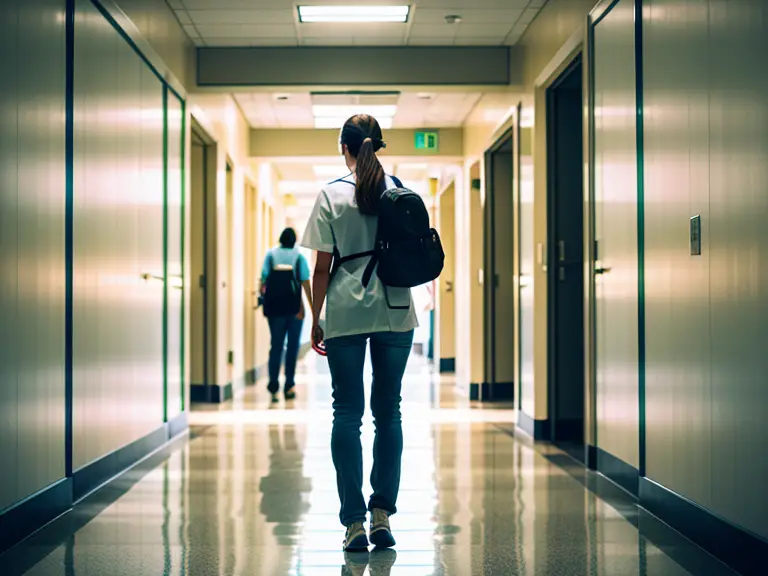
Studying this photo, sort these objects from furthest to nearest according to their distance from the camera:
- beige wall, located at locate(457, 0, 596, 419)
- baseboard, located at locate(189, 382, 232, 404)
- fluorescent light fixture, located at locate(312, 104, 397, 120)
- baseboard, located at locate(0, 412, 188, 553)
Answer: fluorescent light fixture, located at locate(312, 104, 397, 120), baseboard, located at locate(189, 382, 232, 404), beige wall, located at locate(457, 0, 596, 419), baseboard, located at locate(0, 412, 188, 553)

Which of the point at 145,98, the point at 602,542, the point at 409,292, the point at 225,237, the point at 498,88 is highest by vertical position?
the point at 498,88

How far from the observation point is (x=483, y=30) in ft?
20.9

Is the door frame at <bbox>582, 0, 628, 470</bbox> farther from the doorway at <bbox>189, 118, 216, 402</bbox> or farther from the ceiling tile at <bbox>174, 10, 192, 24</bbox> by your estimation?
the doorway at <bbox>189, 118, 216, 402</bbox>

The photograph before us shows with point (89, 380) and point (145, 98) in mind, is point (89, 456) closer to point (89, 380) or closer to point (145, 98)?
point (89, 380)

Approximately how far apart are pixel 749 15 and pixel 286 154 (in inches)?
303

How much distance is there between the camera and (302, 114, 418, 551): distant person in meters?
2.89

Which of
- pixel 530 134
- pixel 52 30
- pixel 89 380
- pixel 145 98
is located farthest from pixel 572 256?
pixel 52 30

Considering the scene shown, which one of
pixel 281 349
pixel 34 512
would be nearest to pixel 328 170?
pixel 281 349

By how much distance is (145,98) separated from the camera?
16.2ft

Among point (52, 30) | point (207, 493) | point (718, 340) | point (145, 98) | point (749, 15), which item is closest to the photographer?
point (749, 15)

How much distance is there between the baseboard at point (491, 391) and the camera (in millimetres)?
8211

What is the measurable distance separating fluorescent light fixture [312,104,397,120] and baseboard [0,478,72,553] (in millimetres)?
5570

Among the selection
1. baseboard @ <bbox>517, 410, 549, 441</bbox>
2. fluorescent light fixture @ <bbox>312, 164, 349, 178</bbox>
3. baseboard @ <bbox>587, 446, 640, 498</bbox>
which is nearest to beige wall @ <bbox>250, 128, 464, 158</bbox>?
fluorescent light fixture @ <bbox>312, 164, 349, 178</bbox>

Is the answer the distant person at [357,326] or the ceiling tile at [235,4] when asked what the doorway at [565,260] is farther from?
the distant person at [357,326]
